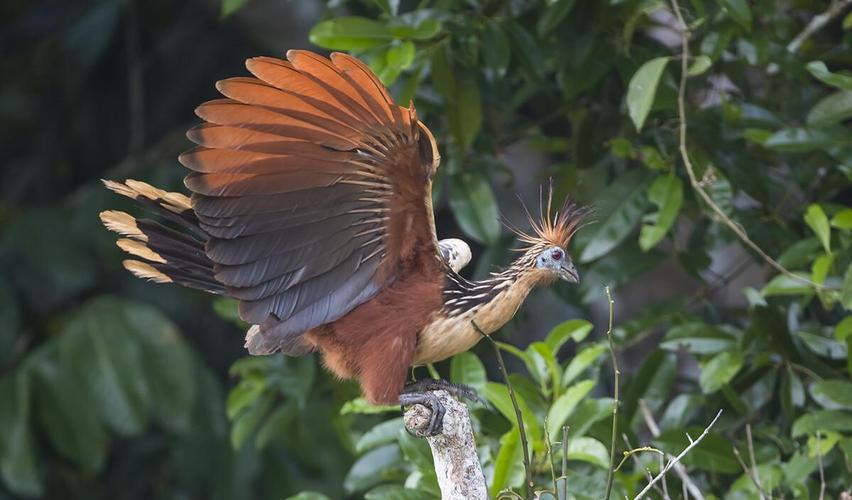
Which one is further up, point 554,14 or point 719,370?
point 554,14

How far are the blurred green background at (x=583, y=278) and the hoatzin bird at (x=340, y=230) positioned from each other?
35cm

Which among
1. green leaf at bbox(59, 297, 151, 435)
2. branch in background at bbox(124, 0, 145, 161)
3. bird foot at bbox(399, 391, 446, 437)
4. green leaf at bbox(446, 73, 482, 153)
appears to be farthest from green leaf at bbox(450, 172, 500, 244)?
branch in background at bbox(124, 0, 145, 161)

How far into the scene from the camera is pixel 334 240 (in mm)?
2516

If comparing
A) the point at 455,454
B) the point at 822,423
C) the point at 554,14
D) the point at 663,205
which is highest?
the point at 554,14

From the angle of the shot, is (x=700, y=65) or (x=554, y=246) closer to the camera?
(x=554, y=246)

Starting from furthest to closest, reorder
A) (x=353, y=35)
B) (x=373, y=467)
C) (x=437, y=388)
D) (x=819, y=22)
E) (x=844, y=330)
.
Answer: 1. (x=819, y=22)
2. (x=373, y=467)
3. (x=353, y=35)
4. (x=844, y=330)
5. (x=437, y=388)

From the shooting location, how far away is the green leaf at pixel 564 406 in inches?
115

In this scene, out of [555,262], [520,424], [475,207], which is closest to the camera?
[520,424]

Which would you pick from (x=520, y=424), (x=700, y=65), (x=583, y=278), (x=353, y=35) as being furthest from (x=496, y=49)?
(x=520, y=424)

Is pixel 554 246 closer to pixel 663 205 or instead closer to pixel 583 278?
pixel 663 205

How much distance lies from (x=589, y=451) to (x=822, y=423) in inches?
23.1

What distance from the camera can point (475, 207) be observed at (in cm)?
365

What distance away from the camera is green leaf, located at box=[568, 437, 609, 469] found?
Result: 283 cm

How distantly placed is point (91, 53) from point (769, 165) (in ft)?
10.4
